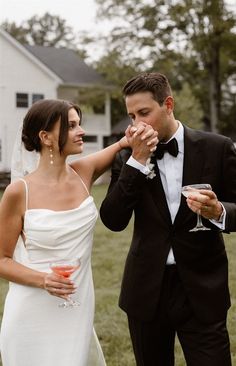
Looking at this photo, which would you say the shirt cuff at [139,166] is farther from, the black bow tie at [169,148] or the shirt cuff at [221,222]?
the shirt cuff at [221,222]

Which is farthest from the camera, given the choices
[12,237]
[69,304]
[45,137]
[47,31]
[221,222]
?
[47,31]

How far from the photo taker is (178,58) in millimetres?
36344

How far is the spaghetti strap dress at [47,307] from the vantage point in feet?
11.8

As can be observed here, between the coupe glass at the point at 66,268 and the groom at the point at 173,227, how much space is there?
0.37 meters

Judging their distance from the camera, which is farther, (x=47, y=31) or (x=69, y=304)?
(x=47, y=31)

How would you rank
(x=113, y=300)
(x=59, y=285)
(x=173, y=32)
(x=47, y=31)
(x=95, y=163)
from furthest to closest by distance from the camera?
(x=47, y=31) < (x=173, y=32) < (x=113, y=300) < (x=95, y=163) < (x=59, y=285)

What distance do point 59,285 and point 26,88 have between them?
112ft

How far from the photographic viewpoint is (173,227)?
3.51 m

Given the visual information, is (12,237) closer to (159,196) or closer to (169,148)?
(159,196)

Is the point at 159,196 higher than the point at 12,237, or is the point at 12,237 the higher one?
the point at 159,196

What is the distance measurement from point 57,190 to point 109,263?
661cm

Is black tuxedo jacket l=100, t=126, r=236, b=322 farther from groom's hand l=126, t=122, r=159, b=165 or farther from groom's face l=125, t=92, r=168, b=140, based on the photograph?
groom's face l=125, t=92, r=168, b=140

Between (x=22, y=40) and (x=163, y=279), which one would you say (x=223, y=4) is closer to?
(x=163, y=279)

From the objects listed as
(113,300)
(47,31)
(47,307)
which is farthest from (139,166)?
(47,31)
